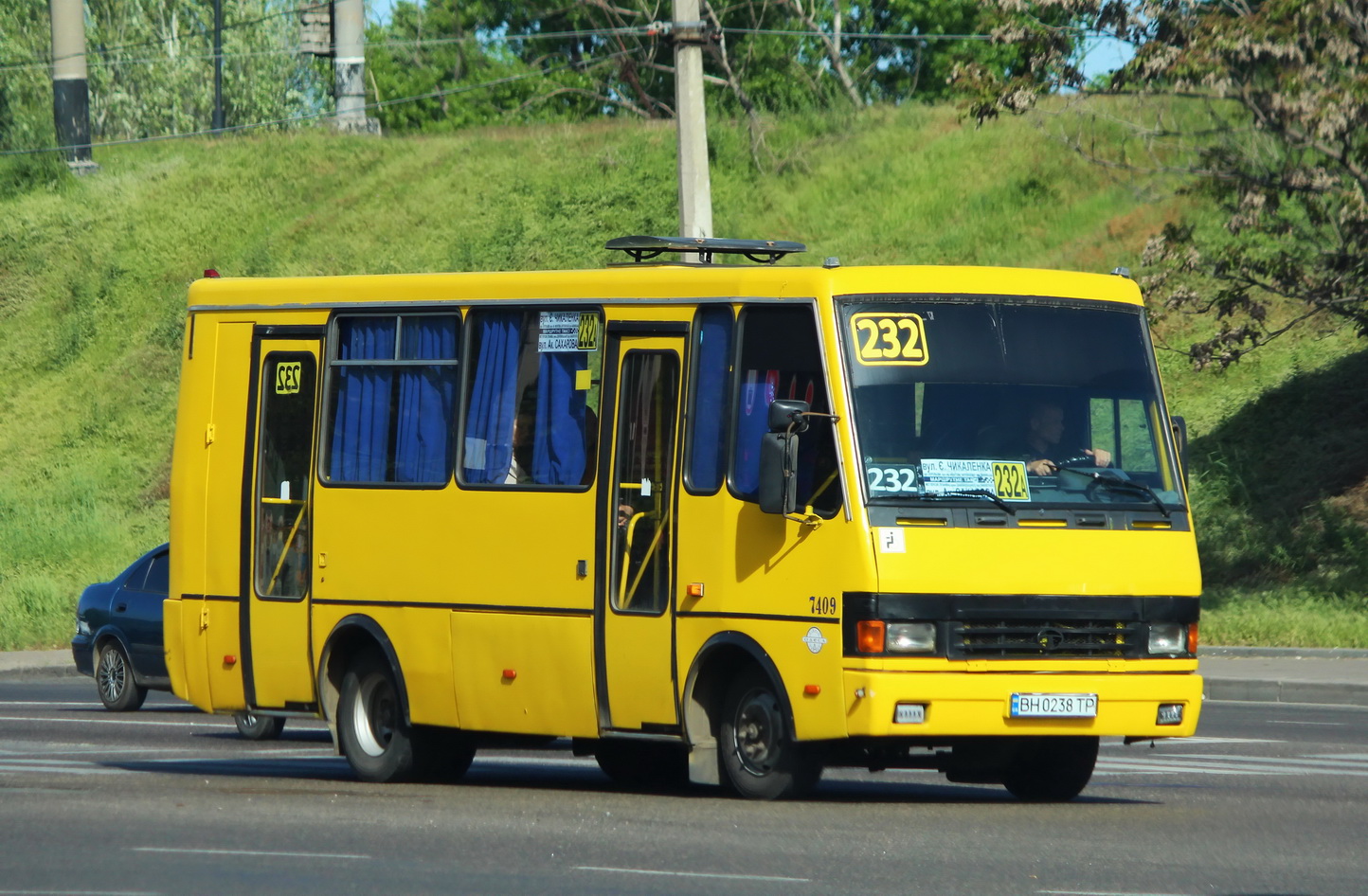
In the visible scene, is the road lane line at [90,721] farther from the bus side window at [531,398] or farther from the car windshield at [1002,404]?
the car windshield at [1002,404]

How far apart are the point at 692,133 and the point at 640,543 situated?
37.2 ft

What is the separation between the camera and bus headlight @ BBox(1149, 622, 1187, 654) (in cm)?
1168

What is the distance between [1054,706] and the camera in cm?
1134

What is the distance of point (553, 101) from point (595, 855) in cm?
6011

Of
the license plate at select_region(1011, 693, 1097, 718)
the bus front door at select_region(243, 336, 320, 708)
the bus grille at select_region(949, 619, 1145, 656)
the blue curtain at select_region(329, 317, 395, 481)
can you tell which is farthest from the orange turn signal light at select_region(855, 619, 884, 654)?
the bus front door at select_region(243, 336, 320, 708)

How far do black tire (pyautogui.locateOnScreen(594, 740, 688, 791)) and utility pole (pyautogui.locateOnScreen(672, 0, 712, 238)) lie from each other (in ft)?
32.3

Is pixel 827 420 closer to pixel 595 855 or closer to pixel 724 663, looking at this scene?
pixel 724 663

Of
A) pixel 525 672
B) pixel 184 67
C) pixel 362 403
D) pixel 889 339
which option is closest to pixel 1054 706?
pixel 889 339

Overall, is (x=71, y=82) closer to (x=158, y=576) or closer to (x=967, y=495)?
(x=158, y=576)

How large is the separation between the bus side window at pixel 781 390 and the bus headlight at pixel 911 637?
0.75 metres

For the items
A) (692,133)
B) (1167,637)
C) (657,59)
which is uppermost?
(657,59)

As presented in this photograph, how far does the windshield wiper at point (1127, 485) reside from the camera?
1184 centimetres

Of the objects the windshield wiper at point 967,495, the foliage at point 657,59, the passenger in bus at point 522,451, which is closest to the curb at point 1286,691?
the windshield wiper at point 967,495

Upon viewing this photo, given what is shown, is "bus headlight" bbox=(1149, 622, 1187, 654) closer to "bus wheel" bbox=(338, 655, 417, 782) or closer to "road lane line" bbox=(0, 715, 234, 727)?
"bus wheel" bbox=(338, 655, 417, 782)
